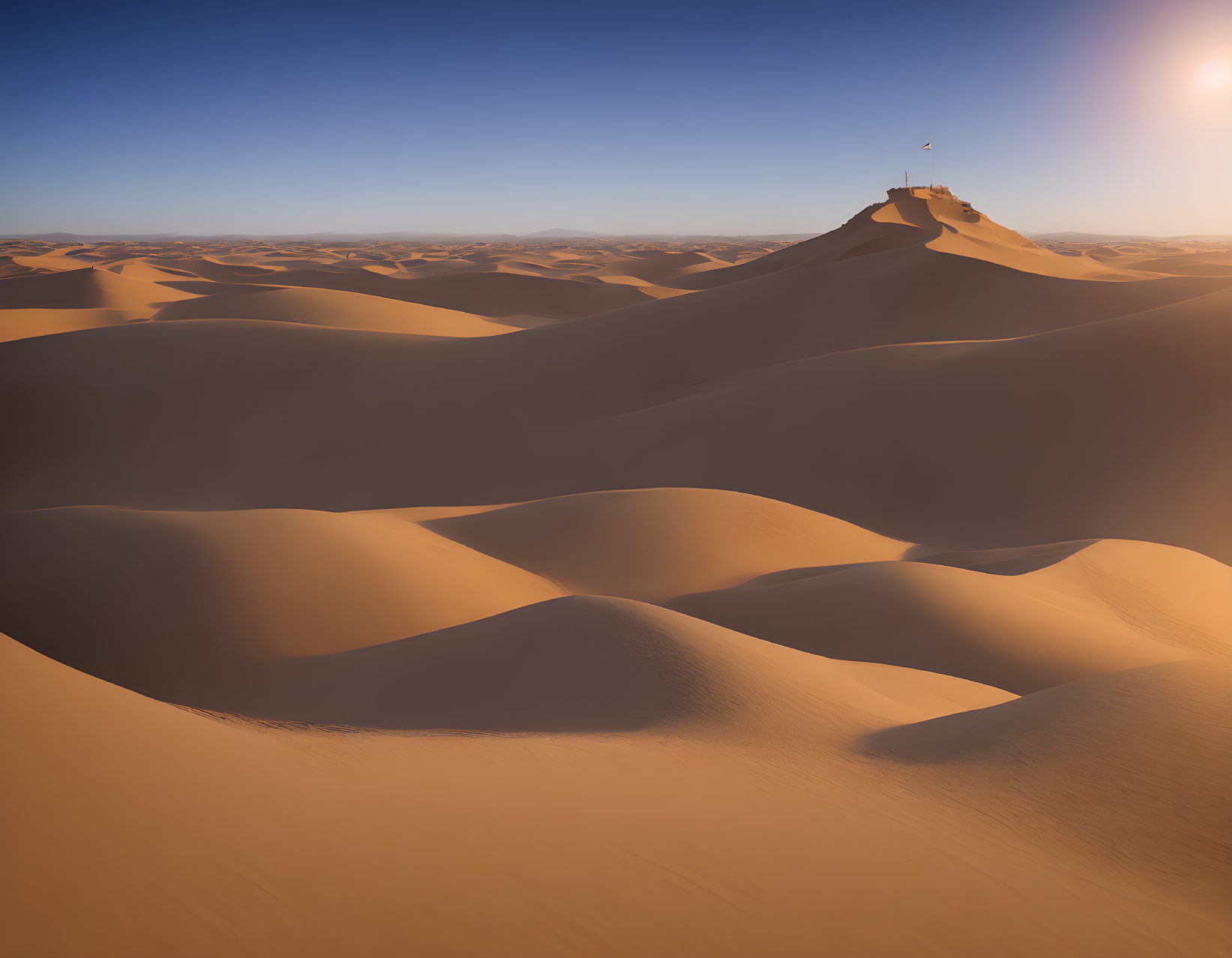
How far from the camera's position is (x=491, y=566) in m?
10.8

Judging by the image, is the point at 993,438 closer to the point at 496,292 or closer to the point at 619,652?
the point at 619,652

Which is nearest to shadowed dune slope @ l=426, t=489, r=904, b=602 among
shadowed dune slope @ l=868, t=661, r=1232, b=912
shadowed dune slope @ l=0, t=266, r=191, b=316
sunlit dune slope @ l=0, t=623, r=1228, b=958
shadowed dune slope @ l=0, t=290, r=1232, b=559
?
shadowed dune slope @ l=0, t=290, r=1232, b=559

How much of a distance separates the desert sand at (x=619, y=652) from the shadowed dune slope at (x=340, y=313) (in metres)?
11.5

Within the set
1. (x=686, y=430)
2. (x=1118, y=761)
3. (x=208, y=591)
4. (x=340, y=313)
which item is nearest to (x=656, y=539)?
(x=208, y=591)

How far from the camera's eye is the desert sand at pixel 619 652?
3.16m

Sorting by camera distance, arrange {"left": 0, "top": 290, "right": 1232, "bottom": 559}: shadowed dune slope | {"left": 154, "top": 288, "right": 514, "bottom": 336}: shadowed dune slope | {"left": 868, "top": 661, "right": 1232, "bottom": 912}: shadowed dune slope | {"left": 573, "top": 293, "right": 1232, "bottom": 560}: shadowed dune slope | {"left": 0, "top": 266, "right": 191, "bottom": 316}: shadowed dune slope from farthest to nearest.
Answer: {"left": 0, "top": 266, "right": 191, "bottom": 316}: shadowed dune slope → {"left": 154, "top": 288, "right": 514, "bottom": 336}: shadowed dune slope → {"left": 0, "top": 290, "right": 1232, "bottom": 559}: shadowed dune slope → {"left": 573, "top": 293, "right": 1232, "bottom": 560}: shadowed dune slope → {"left": 868, "top": 661, "right": 1232, "bottom": 912}: shadowed dune slope

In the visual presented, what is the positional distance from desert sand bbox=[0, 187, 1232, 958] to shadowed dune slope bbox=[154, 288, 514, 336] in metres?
11.5

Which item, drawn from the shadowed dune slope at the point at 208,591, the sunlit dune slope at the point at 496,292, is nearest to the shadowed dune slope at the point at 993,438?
the shadowed dune slope at the point at 208,591

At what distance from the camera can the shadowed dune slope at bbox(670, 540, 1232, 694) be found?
824 cm

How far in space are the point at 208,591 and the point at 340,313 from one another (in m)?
30.8

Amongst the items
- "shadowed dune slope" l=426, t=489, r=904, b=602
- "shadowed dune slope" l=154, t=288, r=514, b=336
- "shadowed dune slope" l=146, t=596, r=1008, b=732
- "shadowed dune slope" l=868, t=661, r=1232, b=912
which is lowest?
"shadowed dune slope" l=426, t=489, r=904, b=602

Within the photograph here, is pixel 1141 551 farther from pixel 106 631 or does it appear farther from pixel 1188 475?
pixel 106 631

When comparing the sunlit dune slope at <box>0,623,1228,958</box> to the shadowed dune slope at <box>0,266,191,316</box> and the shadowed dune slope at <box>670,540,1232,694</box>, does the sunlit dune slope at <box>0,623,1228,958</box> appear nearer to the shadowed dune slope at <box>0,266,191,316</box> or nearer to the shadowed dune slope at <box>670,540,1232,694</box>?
the shadowed dune slope at <box>670,540,1232,694</box>

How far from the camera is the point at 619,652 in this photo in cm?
668
